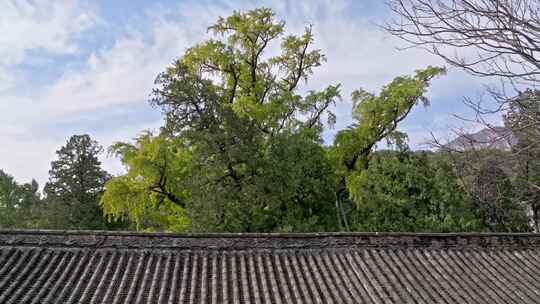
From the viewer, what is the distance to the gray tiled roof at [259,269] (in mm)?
6531

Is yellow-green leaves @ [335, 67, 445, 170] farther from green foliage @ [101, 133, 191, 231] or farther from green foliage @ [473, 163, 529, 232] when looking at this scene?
green foliage @ [101, 133, 191, 231]

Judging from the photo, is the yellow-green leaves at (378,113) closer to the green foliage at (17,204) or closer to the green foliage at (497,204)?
the green foliage at (497,204)

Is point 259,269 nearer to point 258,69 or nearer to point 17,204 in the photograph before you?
point 258,69

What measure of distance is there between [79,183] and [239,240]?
23019 millimetres

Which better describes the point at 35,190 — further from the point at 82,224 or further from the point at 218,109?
the point at 218,109

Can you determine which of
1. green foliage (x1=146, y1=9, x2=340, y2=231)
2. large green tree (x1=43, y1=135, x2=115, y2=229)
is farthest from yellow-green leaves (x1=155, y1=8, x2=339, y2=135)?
large green tree (x1=43, y1=135, x2=115, y2=229)

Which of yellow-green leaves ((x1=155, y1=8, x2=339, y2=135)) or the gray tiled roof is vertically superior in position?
yellow-green leaves ((x1=155, y1=8, x2=339, y2=135))

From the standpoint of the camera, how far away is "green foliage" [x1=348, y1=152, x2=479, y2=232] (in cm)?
1727

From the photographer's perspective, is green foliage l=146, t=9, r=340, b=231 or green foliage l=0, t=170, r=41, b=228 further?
green foliage l=0, t=170, r=41, b=228

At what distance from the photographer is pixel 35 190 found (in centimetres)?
3359

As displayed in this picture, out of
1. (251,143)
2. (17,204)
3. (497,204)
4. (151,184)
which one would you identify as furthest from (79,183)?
(497,204)

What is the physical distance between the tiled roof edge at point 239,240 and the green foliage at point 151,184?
9748 mm

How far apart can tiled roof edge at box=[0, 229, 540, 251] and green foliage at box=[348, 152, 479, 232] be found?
28.9ft

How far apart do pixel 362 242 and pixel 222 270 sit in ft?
7.82
